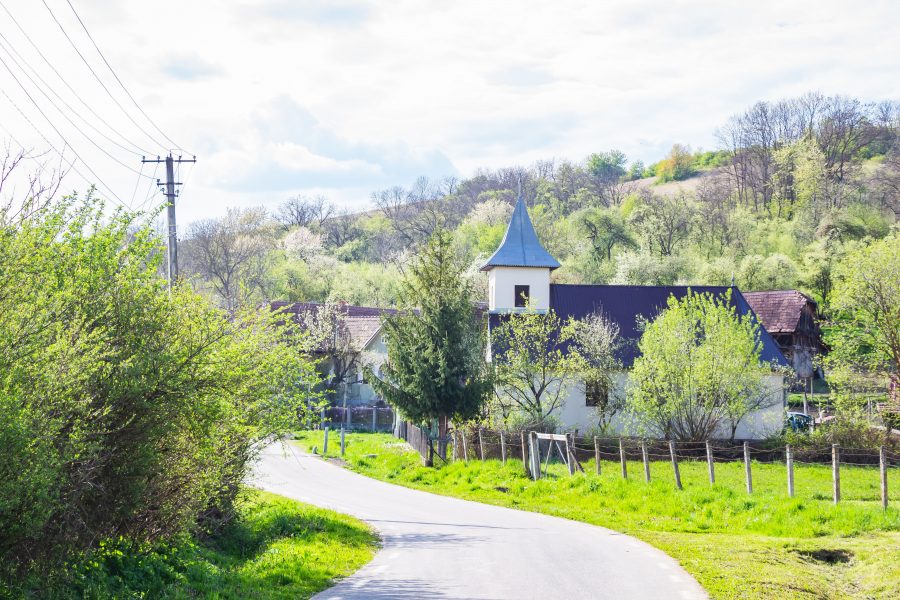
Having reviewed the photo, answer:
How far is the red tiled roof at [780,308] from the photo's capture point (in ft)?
176

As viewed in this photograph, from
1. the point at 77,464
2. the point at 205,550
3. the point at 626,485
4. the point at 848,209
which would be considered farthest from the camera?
the point at 848,209

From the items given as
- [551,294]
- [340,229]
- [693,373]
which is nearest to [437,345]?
[693,373]

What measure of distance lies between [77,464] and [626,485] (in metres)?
14.9

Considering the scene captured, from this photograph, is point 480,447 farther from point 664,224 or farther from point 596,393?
point 664,224

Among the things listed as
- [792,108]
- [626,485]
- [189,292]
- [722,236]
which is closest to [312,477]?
[626,485]

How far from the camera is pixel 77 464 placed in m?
8.90

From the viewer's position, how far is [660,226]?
231 ft

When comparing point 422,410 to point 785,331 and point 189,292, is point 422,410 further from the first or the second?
point 785,331

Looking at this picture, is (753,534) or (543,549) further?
(753,534)

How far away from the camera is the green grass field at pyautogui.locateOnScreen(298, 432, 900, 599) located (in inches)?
488

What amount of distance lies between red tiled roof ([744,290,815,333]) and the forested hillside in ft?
16.4

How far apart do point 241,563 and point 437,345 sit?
46.9ft

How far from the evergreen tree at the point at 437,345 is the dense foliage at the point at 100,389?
15592 mm

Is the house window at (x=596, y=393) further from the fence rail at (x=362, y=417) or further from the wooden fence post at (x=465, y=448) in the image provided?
the fence rail at (x=362, y=417)
